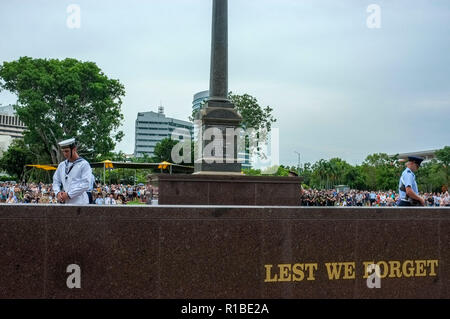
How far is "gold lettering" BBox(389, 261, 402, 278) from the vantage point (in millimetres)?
4926

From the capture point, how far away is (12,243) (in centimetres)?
408

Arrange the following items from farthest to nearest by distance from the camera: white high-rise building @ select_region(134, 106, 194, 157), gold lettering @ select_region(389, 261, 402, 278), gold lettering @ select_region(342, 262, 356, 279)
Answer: white high-rise building @ select_region(134, 106, 194, 157) → gold lettering @ select_region(389, 261, 402, 278) → gold lettering @ select_region(342, 262, 356, 279)

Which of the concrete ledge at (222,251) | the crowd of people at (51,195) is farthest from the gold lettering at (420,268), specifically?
the crowd of people at (51,195)

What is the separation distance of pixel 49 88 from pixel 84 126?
171 inches

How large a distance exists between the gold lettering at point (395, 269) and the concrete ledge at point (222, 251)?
0.01m

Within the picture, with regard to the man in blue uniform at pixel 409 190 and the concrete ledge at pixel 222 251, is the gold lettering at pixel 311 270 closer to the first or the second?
the concrete ledge at pixel 222 251

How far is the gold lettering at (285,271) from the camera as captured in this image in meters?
4.61

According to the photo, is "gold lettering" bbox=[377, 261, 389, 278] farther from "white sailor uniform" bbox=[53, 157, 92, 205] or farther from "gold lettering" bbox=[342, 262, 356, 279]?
"white sailor uniform" bbox=[53, 157, 92, 205]

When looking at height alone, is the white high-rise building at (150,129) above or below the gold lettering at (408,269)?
above

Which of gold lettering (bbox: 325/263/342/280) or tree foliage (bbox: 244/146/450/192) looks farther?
tree foliage (bbox: 244/146/450/192)

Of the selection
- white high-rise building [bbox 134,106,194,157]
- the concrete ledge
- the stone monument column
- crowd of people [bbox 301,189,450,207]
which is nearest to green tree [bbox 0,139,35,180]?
crowd of people [bbox 301,189,450,207]

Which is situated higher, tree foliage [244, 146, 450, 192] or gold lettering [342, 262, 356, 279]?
tree foliage [244, 146, 450, 192]

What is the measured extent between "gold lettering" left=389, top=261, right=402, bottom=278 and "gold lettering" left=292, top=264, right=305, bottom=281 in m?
1.05
